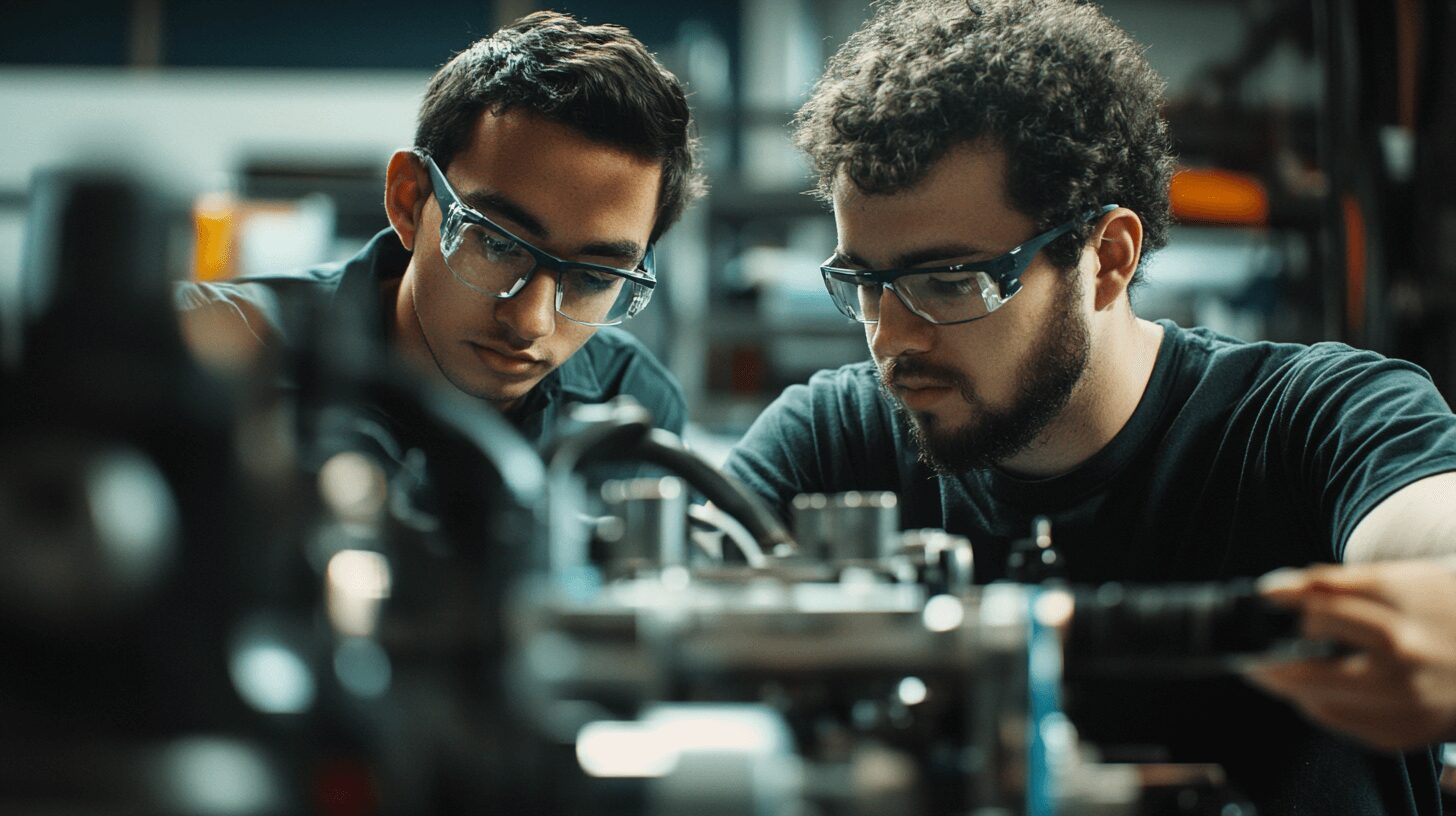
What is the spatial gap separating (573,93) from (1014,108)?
1.94 feet

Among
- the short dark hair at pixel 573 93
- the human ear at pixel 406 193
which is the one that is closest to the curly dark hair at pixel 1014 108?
the short dark hair at pixel 573 93

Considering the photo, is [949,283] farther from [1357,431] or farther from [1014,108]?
[1357,431]

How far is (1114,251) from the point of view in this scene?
1484 mm

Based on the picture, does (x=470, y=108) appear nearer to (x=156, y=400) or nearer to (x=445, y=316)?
(x=445, y=316)

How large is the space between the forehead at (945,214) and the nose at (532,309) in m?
0.40

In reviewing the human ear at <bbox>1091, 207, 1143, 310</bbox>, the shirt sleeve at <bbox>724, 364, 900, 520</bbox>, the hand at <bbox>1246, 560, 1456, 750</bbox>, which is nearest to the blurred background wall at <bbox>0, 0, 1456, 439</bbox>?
the human ear at <bbox>1091, 207, 1143, 310</bbox>

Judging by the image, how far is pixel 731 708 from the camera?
60cm

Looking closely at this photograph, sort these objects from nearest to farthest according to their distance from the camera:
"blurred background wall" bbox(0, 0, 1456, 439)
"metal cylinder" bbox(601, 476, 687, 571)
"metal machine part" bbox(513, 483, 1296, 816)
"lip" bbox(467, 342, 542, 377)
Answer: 1. "metal machine part" bbox(513, 483, 1296, 816)
2. "metal cylinder" bbox(601, 476, 687, 571)
3. "lip" bbox(467, 342, 542, 377)
4. "blurred background wall" bbox(0, 0, 1456, 439)

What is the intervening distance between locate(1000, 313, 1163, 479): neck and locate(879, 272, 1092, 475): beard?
0.03 meters

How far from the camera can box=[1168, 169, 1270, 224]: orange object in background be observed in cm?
300

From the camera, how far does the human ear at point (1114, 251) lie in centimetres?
146

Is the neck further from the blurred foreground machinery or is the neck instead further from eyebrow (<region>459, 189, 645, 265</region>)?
the blurred foreground machinery

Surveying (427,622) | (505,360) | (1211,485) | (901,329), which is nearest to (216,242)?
(505,360)

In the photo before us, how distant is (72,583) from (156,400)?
76 millimetres
